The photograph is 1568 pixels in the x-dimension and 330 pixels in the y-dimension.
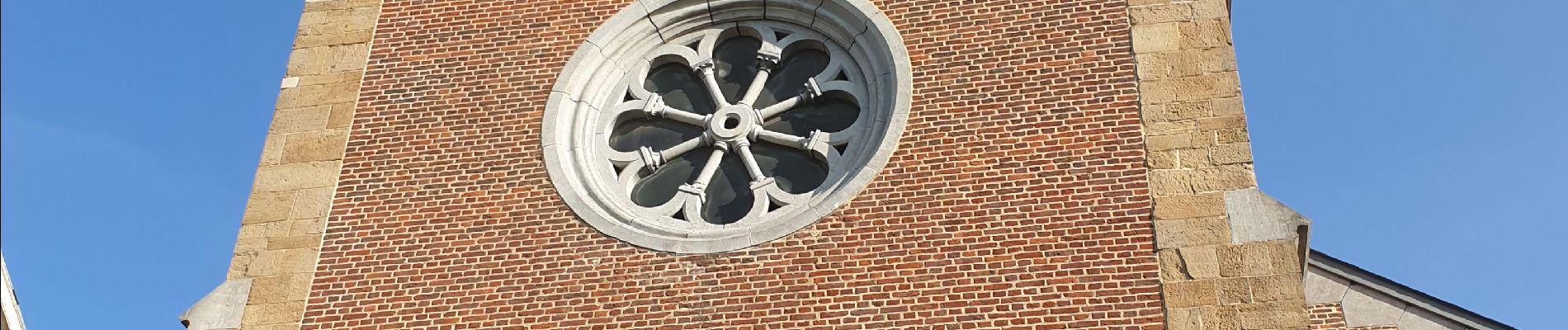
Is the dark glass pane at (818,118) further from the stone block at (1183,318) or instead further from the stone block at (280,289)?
the stone block at (280,289)

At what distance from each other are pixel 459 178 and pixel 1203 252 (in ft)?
15.3

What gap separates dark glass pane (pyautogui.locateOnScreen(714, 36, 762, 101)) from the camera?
1387cm

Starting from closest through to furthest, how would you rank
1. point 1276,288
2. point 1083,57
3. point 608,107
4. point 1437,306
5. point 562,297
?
point 1276,288, point 562,297, point 1083,57, point 608,107, point 1437,306

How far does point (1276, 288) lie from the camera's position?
36.6ft

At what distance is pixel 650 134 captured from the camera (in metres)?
13.7

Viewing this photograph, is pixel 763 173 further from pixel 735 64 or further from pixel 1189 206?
pixel 1189 206

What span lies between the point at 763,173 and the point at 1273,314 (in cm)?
353

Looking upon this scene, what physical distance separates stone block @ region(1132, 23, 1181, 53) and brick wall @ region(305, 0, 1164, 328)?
0.08 meters

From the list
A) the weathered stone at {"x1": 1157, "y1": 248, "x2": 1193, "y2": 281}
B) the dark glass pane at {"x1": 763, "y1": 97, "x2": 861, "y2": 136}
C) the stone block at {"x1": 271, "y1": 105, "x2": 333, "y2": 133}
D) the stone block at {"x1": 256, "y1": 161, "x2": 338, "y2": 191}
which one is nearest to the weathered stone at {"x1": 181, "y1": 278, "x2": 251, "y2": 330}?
the stone block at {"x1": 256, "y1": 161, "x2": 338, "y2": 191}

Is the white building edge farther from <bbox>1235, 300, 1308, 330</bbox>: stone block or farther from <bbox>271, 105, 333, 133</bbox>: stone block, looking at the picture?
<bbox>1235, 300, 1308, 330</bbox>: stone block

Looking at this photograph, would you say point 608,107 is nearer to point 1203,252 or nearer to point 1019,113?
point 1019,113

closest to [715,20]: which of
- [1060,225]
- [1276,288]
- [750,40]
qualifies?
[750,40]

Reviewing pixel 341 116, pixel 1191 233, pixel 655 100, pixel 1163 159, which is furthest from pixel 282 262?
pixel 1191 233

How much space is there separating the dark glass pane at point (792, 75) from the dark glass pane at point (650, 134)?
1.75ft
